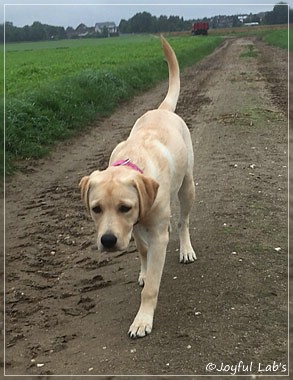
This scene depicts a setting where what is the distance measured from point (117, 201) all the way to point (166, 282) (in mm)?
1379

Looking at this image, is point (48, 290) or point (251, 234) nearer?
point (48, 290)

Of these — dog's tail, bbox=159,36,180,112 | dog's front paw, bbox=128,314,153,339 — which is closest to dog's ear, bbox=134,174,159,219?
dog's front paw, bbox=128,314,153,339

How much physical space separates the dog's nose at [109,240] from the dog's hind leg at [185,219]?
5.49ft

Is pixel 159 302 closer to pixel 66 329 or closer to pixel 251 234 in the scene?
pixel 66 329

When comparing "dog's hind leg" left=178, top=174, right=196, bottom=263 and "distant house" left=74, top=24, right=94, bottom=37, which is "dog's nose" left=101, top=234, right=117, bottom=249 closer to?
"dog's hind leg" left=178, top=174, right=196, bottom=263

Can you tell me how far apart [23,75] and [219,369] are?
66.6ft

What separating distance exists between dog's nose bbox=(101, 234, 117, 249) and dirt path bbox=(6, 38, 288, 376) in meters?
0.74

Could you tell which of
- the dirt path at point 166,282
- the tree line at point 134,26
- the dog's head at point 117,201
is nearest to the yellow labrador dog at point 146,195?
the dog's head at point 117,201

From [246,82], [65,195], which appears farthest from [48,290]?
[246,82]

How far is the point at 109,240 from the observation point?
12.0 ft

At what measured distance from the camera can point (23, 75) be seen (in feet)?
73.6

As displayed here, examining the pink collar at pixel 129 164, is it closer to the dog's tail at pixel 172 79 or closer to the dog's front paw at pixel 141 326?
the dog's front paw at pixel 141 326

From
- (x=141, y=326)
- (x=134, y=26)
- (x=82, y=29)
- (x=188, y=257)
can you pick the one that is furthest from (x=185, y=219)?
(x=134, y=26)

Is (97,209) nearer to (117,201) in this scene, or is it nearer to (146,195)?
(117,201)
